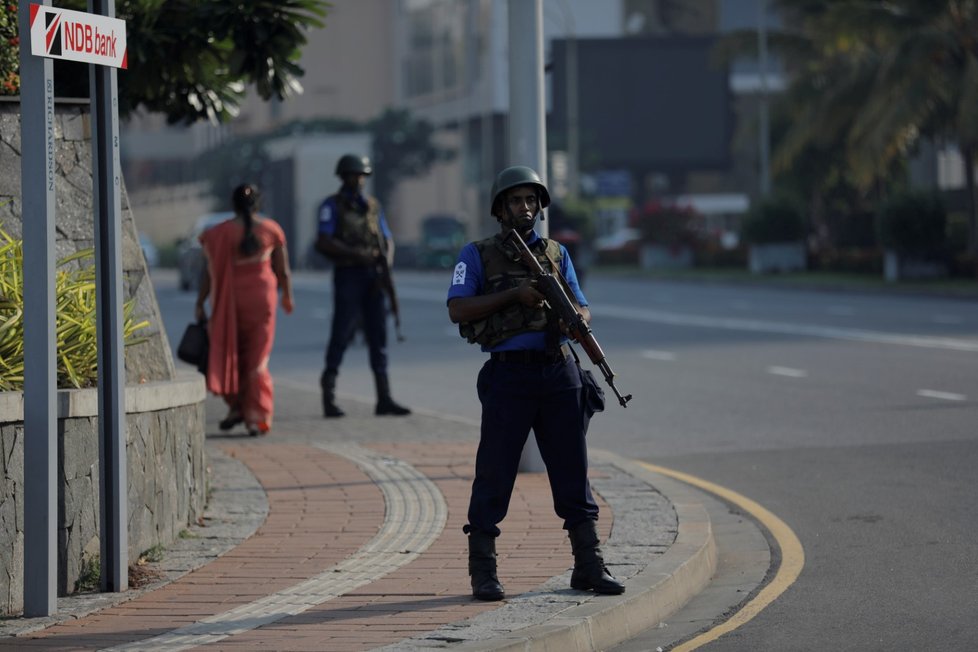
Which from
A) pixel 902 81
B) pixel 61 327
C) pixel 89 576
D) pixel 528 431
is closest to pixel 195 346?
pixel 61 327

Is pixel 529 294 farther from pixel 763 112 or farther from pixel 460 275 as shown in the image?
pixel 763 112

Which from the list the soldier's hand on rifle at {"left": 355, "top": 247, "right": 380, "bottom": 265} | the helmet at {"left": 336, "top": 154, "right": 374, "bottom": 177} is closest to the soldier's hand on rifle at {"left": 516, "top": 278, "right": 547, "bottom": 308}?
the helmet at {"left": 336, "top": 154, "right": 374, "bottom": 177}

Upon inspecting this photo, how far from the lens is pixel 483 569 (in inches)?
269

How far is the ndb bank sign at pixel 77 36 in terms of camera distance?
6602 millimetres

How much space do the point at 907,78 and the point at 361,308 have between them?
1039 inches

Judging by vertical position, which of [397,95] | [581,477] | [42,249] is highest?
[397,95]

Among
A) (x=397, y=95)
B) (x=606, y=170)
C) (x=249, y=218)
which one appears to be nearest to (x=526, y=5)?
(x=249, y=218)

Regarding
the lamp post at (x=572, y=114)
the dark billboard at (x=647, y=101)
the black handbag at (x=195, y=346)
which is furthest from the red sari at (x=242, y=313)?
the dark billboard at (x=647, y=101)

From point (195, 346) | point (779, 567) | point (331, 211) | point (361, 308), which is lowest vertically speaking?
point (779, 567)

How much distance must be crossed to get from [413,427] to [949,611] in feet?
21.3

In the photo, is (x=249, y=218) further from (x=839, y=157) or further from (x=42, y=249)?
(x=839, y=157)

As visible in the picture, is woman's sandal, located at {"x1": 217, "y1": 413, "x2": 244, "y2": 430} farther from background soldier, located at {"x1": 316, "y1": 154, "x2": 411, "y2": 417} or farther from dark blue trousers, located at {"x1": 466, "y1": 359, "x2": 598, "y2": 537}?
dark blue trousers, located at {"x1": 466, "y1": 359, "x2": 598, "y2": 537}

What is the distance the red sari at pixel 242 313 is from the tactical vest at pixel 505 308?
18.1ft

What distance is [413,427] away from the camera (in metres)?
12.9
